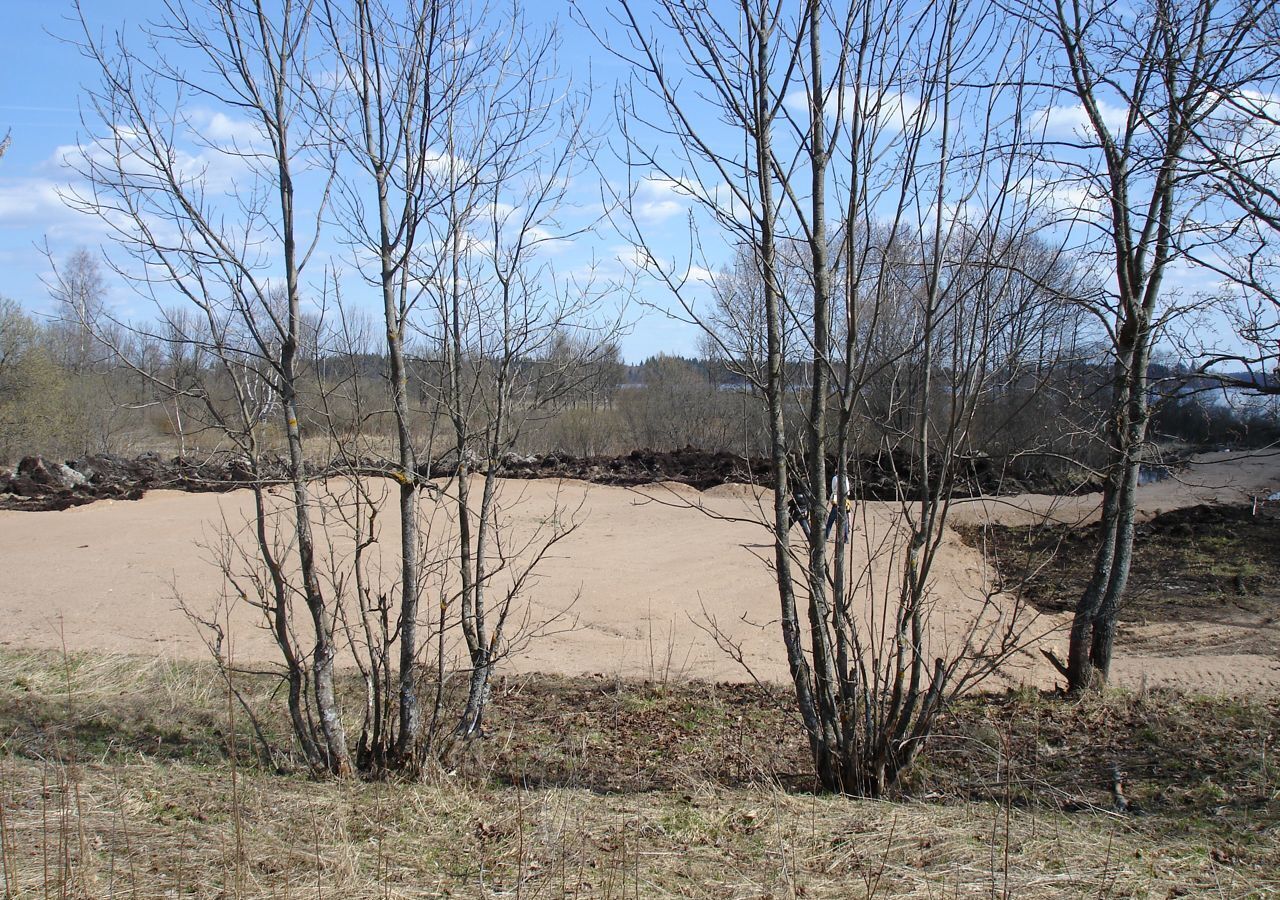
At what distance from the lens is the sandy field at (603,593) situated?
851cm

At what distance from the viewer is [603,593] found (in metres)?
11.7

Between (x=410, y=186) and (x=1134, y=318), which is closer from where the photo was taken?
(x=410, y=186)

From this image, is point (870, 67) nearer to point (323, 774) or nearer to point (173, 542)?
point (323, 774)

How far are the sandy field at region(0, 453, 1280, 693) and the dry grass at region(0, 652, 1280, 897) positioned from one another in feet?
4.09

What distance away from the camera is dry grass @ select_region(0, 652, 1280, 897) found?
3.11 m

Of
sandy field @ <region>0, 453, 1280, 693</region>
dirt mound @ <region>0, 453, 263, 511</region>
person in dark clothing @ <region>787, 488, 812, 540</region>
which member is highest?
person in dark clothing @ <region>787, 488, 812, 540</region>

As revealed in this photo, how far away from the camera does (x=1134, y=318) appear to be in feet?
20.2

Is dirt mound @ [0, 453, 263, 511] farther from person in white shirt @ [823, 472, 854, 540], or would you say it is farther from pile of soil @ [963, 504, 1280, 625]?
person in white shirt @ [823, 472, 854, 540]

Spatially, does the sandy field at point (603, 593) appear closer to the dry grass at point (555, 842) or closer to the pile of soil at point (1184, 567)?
the pile of soil at point (1184, 567)

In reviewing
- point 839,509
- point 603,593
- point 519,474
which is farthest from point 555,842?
point 519,474

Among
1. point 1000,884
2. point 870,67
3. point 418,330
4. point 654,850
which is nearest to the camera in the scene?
point 1000,884

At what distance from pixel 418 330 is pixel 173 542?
36.0 feet

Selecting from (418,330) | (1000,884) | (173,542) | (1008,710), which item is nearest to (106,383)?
(173,542)

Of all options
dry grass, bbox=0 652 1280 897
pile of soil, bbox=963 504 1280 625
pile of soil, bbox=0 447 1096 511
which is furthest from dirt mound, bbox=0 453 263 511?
pile of soil, bbox=963 504 1280 625
